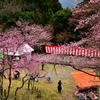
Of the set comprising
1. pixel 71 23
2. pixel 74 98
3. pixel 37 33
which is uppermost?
pixel 71 23

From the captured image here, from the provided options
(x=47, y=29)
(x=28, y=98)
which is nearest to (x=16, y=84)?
(x=28, y=98)

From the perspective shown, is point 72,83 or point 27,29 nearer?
point 72,83

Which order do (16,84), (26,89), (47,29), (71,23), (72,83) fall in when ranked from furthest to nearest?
1. (47,29)
2. (71,23)
3. (72,83)
4. (16,84)
5. (26,89)

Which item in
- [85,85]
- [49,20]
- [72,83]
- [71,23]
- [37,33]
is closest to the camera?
[85,85]

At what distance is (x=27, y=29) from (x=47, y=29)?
372cm

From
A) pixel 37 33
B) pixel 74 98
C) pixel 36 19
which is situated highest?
pixel 36 19

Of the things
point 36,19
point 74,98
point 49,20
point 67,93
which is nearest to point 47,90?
point 67,93

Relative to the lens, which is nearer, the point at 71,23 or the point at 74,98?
the point at 74,98

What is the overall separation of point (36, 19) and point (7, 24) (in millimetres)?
5594

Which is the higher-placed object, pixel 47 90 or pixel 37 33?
pixel 37 33

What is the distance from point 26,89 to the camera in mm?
7977

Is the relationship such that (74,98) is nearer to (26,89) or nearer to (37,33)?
(26,89)

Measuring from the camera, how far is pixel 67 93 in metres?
8.06

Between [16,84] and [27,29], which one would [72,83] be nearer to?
[16,84]
